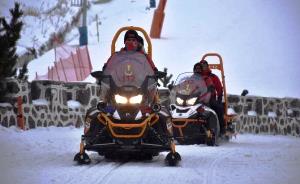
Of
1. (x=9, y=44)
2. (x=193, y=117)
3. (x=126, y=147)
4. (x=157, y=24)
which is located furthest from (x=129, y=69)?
(x=157, y=24)

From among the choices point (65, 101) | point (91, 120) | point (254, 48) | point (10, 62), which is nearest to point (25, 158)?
point (91, 120)

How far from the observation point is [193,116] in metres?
14.7

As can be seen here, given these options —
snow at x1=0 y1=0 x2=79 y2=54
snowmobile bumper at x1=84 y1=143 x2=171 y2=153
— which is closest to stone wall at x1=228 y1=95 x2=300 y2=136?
snowmobile bumper at x1=84 y1=143 x2=171 y2=153

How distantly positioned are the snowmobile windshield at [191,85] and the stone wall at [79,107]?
347cm

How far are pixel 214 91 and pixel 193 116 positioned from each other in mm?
1553

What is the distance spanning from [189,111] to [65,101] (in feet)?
14.9

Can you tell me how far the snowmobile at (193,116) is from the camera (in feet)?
48.0

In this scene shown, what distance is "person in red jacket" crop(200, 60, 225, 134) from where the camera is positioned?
15.9 m

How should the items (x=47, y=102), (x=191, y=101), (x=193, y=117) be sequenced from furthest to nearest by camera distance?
(x=47, y=102), (x=191, y=101), (x=193, y=117)

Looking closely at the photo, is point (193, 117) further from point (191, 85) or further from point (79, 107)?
point (79, 107)

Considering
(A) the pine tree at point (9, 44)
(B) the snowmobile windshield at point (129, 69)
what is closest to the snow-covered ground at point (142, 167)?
(B) the snowmobile windshield at point (129, 69)

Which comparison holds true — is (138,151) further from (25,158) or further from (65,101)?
(65,101)

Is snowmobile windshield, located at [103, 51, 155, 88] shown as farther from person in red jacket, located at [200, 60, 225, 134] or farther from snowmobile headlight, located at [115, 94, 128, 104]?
person in red jacket, located at [200, 60, 225, 134]

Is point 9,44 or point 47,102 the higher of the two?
point 9,44
